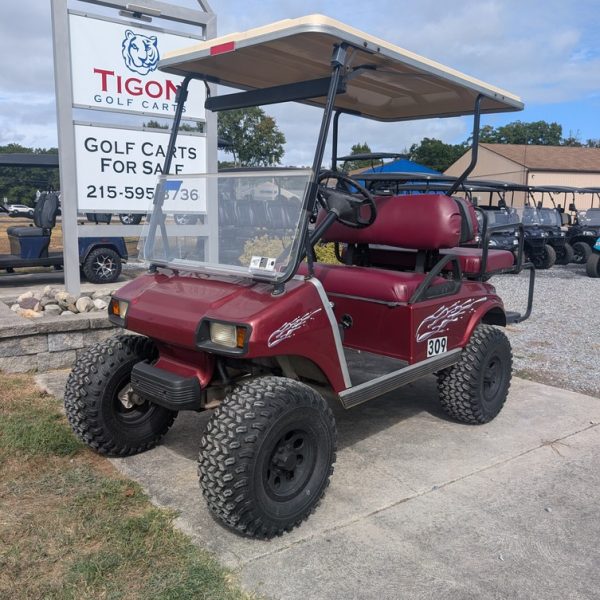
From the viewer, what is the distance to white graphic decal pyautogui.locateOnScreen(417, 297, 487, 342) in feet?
11.5

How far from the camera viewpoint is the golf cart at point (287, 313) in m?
2.55

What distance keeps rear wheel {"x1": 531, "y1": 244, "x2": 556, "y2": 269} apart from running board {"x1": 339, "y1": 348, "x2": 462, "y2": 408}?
10.9 metres

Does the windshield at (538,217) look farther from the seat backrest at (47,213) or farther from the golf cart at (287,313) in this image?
the golf cart at (287,313)

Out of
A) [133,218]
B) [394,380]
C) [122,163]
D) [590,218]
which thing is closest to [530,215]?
[590,218]

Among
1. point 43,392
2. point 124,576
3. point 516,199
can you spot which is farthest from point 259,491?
point 516,199

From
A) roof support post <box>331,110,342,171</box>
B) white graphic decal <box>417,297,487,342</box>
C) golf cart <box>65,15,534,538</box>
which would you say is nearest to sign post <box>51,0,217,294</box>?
roof support post <box>331,110,342,171</box>

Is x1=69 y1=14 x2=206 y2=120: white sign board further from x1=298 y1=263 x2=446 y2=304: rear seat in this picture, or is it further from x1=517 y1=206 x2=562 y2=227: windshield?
x1=517 y1=206 x2=562 y2=227: windshield

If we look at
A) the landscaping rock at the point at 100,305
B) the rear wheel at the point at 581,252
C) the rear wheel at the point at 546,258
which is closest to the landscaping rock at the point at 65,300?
the landscaping rock at the point at 100,305

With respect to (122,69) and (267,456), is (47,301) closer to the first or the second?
(122,69)

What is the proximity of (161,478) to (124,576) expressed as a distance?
2.72 feet

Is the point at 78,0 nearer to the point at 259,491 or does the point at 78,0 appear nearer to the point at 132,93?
the point at 132,93

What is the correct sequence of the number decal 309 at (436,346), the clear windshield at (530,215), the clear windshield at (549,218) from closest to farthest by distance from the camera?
the number decal 309 at (436,346) < the clear windshield at (530,215) < the clear windshield at (549,218)

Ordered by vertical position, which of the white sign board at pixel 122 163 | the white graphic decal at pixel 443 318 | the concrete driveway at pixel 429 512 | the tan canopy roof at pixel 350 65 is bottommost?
the concrete driveway at pixel 429 512

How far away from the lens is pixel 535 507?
2975 mm
